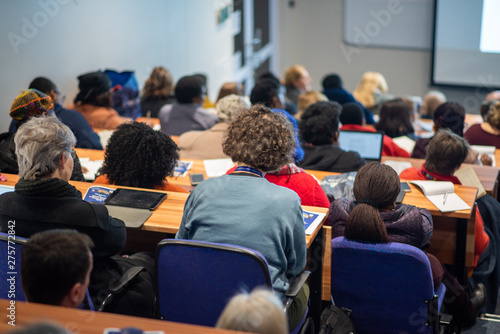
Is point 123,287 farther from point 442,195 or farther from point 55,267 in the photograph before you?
point 442,195

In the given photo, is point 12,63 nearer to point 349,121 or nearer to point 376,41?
point 349,121

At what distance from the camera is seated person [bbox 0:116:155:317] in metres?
2.12

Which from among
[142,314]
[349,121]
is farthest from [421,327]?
[349,121]

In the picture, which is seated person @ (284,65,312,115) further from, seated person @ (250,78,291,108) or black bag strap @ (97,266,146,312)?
black bag strap @ (97,266,146,312)

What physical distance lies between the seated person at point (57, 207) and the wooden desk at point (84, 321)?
2.27 feet

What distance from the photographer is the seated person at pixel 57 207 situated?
6.94 feet

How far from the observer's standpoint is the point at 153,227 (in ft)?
7.78

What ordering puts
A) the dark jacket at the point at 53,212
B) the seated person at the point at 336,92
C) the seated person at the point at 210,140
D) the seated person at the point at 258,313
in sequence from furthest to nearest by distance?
the seated person at the point at 336,92 < the seated person at the point at 210,140 < the dark jacket at the point at 53,212 < the seated person at the point at 258,313

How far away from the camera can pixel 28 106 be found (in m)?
3.07

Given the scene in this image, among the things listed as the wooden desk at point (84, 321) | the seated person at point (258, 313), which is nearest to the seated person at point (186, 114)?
the wooden desk at point (84, 321)

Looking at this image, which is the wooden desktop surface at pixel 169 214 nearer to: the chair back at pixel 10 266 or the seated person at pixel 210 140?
the chair back at pixel 10 266

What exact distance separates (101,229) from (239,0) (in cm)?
690

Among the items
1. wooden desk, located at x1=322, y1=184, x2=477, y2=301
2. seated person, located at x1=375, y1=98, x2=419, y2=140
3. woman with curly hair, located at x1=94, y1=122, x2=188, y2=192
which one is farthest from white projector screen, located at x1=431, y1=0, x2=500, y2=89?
woman with curly hair, located at x1=94, y1=122, x2=188, y2=192

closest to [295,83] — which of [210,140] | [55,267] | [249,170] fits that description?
[210,140]
